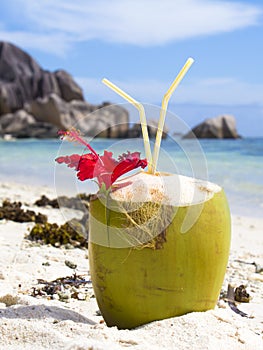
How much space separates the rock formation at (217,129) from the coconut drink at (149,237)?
3862 centimetres

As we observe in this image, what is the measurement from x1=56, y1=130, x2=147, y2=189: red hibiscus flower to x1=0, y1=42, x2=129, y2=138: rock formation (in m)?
28.1

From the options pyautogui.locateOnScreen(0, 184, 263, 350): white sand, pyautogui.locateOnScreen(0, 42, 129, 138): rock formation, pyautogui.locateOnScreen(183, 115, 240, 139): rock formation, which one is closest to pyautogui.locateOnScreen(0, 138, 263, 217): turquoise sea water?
pyautogui.locateOnScreen(0, 184, 263, 350): white sand

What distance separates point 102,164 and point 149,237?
0.47 m

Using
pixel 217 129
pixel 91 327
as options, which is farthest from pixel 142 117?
pixel 217 129

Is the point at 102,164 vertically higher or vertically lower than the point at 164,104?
lower

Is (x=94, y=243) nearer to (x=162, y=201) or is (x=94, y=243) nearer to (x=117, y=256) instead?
(x=117, y=256)

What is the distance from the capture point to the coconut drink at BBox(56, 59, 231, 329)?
2773 millimetres

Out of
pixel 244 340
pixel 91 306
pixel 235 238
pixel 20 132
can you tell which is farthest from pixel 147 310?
pixel 20 132

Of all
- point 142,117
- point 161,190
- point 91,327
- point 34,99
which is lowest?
point 34,99

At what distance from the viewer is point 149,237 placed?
277cm

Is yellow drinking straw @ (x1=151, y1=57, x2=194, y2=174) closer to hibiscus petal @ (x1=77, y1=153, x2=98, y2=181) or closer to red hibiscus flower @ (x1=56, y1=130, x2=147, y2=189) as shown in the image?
Result: red hibiscus flower @ (x1=56, y1=130, x2=147, y2=189)

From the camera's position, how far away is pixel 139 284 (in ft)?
9.18

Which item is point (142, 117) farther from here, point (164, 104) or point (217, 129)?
point (217, 129)

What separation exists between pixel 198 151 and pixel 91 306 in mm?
1387
